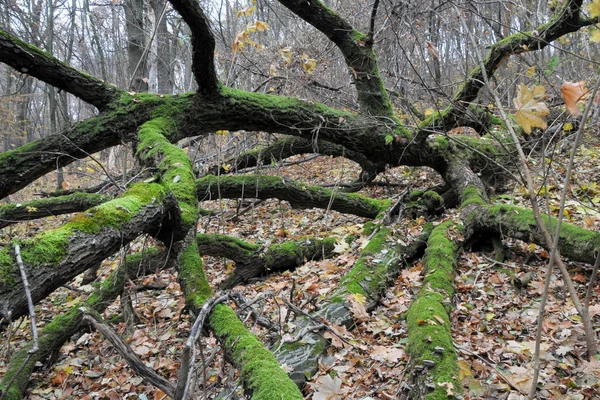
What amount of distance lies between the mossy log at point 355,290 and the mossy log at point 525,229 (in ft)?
1.96

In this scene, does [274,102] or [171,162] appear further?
[274,102]

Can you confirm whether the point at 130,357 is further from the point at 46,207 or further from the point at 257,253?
the point at 46,207

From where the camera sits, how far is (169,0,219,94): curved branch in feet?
12.4

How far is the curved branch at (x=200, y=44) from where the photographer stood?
3768mm

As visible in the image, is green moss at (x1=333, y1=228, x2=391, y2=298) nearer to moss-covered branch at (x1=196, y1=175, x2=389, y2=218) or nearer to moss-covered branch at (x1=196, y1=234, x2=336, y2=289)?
moss-covered branch at (x1=196, y1=234, x2=336, y2=289)

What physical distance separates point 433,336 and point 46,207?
15.9 ft

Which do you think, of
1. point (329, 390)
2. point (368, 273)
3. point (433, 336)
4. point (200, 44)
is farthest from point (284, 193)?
point (329, 390)

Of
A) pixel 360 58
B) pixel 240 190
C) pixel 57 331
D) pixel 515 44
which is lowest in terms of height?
pixel 57 331

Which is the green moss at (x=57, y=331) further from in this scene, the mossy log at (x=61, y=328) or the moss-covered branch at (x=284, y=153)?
the moss-covered branch at (x=284, y=153)

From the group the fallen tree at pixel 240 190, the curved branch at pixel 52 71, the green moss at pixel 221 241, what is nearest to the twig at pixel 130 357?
the fallen tree at pixel 240 190

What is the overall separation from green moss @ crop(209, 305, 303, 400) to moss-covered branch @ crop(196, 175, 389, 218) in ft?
10.6

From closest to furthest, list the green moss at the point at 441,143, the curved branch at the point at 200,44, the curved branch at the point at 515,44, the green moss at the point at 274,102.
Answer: the curved branch at the point at 200,44
the green moss at the point at 274,102
the curved branch at the point at 515,44
the green moss at the point at 441,143

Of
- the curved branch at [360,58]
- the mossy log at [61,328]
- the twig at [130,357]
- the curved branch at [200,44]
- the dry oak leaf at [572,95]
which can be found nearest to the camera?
the dry oak leaf at [572,95]

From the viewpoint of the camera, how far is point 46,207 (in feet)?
17.0
